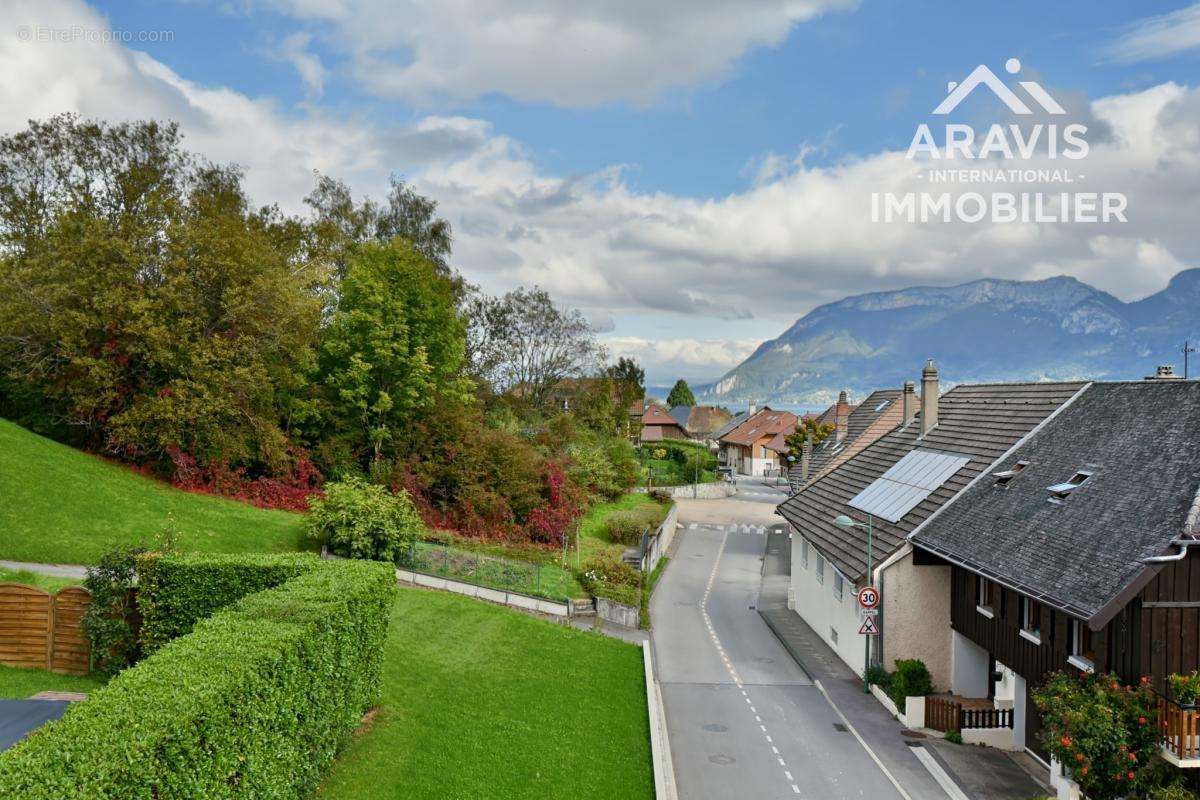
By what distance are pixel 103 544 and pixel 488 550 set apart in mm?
14141

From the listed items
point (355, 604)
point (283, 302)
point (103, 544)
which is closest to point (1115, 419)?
point (355, 604)

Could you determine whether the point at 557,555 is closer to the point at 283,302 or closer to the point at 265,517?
the point at 265,517

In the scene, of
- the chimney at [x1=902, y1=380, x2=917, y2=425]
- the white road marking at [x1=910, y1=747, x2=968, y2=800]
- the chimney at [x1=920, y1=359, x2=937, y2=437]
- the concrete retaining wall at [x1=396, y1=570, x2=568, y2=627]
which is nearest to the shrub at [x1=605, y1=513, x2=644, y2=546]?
the chimney at [x1=902, y1=380, x2=917, y2=425]

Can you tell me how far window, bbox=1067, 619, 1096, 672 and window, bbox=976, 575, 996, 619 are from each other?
3.14 metres

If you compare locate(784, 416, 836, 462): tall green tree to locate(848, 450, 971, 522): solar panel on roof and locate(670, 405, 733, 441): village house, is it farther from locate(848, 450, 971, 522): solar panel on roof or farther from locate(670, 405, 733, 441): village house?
locate(670, 405, 733, 441): village house

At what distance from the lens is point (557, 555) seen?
37.2 m

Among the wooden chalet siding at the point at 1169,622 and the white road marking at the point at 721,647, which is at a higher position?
the wooden chalet siding at the point at 1169,622

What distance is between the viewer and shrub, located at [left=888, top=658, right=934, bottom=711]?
21.0 m

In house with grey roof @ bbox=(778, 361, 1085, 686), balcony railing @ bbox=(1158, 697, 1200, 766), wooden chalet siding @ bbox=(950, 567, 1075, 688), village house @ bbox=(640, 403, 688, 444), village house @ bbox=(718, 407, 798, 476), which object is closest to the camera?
balcony railing @ bbox=(1158, 697, 1200, 766)

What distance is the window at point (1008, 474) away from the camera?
72.4ft

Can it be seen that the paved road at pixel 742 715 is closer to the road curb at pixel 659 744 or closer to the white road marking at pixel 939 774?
the road curb at pixel 659 744

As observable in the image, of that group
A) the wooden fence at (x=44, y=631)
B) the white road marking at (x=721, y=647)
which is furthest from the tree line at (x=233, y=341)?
the wooden fence at (x=44, y=631)

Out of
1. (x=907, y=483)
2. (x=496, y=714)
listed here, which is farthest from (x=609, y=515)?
(x=496, y=714)

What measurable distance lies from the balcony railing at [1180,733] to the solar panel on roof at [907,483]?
10.3m
